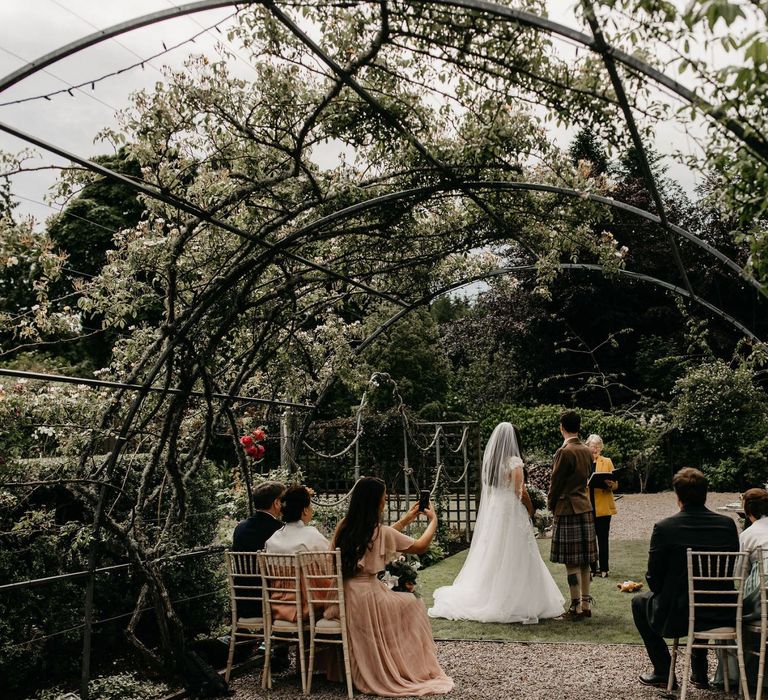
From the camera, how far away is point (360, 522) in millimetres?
5383

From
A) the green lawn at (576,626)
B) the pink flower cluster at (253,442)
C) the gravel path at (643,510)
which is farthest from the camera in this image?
the gravel path at (643,510)

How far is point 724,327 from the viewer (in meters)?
19.5

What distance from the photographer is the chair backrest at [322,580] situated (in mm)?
5250

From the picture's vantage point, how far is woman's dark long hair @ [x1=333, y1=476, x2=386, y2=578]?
5340 mm

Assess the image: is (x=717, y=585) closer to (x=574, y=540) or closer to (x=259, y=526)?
(x=574, y=540)

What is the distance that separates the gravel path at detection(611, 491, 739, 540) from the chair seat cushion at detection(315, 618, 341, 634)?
761 centimetres

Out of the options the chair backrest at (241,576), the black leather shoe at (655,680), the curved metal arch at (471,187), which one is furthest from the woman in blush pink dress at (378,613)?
the curved metal arch at (471,187)

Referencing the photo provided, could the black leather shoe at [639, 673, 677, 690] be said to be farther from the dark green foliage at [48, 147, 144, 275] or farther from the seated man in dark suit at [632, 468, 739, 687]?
the dark green foliage at [48, 147, 144, 275]

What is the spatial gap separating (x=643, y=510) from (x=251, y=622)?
419 inches

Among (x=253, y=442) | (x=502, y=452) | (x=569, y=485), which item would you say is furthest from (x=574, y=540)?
(x=253, y=442)

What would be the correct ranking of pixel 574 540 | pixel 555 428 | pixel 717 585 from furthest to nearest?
pixel 555 428, pixel 574 540, pixel 717 585

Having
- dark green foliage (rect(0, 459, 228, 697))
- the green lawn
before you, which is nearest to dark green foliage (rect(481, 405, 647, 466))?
the green lawn

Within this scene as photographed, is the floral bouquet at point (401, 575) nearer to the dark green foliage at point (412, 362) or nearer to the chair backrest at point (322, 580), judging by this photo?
the chair backrest at point (322, 580)

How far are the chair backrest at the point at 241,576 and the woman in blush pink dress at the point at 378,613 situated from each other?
594 millimetres
